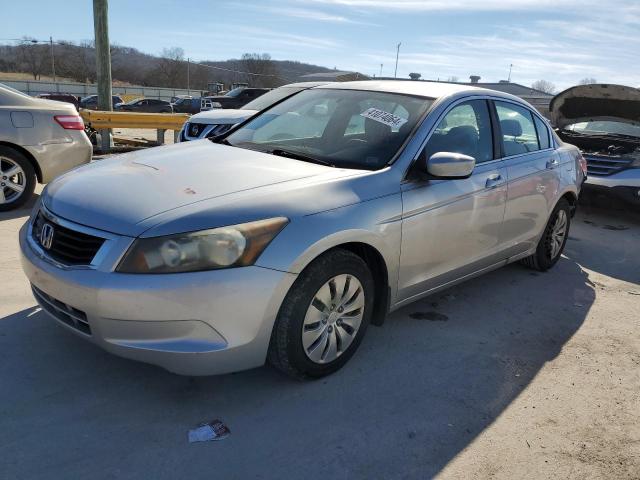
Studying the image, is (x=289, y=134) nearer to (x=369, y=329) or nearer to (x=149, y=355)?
(x=369, y=329)

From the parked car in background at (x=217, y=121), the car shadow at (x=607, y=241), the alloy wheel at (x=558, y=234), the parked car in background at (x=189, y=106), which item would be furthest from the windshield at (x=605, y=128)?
the parked car in background at (x=189, y=106)

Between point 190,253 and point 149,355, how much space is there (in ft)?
1.69

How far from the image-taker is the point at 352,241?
2.91 metres

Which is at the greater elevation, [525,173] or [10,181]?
[525,173]

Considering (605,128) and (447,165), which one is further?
(605,128)

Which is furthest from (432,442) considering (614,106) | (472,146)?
(614,106)

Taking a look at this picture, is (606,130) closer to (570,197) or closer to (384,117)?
(570,197)

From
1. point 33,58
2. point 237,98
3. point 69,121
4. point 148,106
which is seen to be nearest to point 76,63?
point 33,58

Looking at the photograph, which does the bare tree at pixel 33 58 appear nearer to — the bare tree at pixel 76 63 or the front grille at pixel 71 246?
the bare tree at pixel 76 63

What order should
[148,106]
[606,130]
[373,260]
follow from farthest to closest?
[148,106] → [606,130] → [373,260]

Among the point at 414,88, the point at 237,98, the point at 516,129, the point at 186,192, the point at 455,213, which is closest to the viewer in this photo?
the point at 186,192

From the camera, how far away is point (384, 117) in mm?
3635

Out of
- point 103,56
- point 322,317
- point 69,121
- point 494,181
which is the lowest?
point 322,317

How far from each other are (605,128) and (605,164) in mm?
1448
